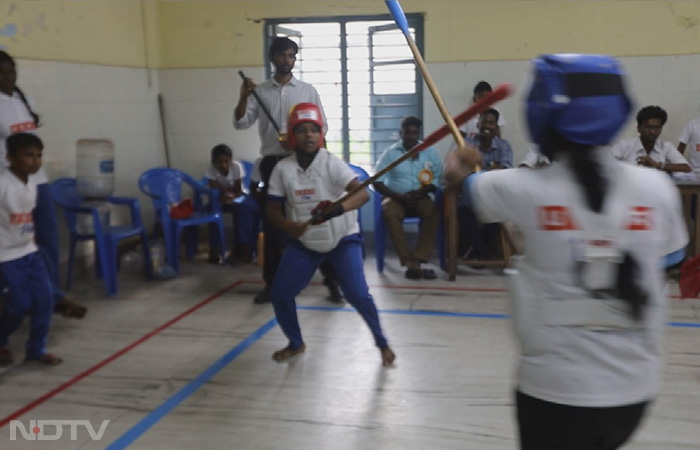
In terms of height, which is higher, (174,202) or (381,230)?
(174,202)

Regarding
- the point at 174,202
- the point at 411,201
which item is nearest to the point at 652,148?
the point at 411,201

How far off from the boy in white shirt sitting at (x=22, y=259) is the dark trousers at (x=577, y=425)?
306 cm

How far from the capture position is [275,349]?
4.08 metres

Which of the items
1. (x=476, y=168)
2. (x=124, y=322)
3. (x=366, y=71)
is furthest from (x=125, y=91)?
(x=476, y=168)

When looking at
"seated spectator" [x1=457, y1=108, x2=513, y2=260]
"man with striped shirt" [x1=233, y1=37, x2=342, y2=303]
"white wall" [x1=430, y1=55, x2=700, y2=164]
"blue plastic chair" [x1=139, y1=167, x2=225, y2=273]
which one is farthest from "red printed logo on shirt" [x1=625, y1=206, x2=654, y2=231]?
"blue plastic chair" [x1=139, y1=167, x2=225, y2=273]

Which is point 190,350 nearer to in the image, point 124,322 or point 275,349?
point 275,349

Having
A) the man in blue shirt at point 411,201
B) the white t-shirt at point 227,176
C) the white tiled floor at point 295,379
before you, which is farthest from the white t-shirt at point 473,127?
the white t-shirt at point 227,176

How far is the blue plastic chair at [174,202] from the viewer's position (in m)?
5.98

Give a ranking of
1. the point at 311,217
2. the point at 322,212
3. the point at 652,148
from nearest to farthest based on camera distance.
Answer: the point at 322,212 → the point at 311,217 → the point at 652,148

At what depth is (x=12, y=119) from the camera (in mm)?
4352

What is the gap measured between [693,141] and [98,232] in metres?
4.83

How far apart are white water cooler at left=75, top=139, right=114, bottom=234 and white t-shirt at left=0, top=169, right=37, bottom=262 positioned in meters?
1.46

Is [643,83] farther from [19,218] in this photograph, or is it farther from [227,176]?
[19,218]

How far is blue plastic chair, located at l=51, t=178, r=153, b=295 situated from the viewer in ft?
17.3
